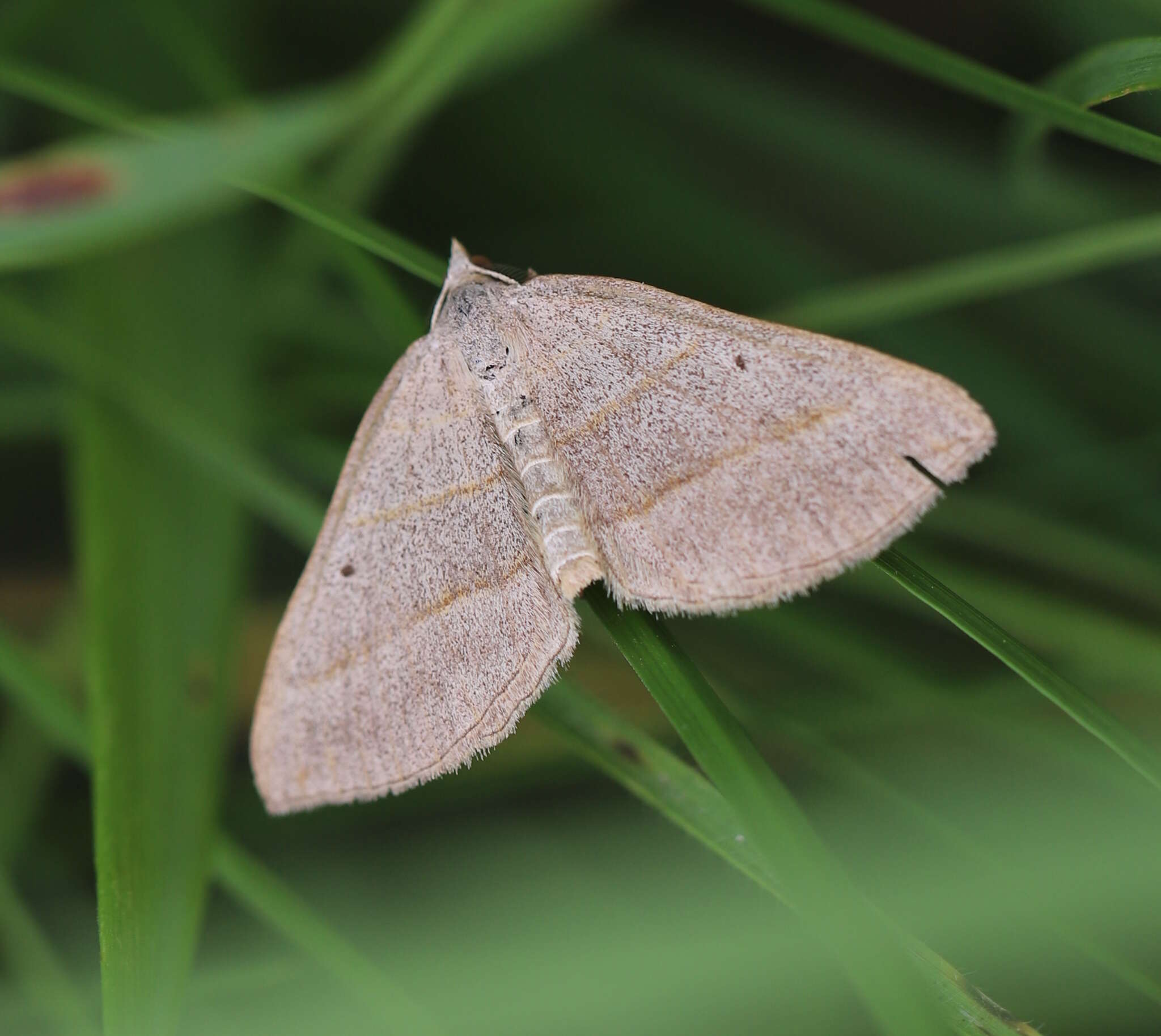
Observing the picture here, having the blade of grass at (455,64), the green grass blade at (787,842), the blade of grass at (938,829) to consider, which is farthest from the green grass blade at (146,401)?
the blade of grass at (938,829)

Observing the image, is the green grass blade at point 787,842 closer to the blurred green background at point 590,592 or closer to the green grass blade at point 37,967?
the blurred green background at point 590,592

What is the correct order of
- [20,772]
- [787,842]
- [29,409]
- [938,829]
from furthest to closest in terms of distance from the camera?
[29,409] < [20,772] < [938,829] < [787,842]

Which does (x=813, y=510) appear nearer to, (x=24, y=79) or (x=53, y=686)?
(x=53, y=686)

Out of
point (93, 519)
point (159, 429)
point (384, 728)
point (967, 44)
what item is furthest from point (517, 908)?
point (967, 44)

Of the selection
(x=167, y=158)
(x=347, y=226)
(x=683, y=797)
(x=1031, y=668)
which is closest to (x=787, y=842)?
(x=683, y=797)

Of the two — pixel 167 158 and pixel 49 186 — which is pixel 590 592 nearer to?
pixel 167 158

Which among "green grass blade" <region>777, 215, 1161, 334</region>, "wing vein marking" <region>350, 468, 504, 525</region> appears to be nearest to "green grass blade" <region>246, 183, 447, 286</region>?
"wing vein marking" <region>350, 468, 504, 525</region>

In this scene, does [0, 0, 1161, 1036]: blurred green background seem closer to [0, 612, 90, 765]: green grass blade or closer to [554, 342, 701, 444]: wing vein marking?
[0, 612, 90, 765]: green grass blade
